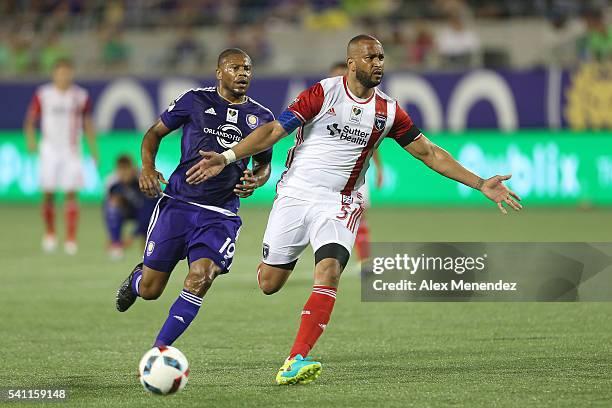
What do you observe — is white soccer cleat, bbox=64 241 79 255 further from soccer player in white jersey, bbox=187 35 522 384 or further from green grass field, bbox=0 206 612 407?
soccer player in white jersey, bbox=187 35 522 384

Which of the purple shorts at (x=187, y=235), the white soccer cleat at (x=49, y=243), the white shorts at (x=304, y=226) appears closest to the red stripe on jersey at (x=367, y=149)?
the white shorts at (x=304, y=226)

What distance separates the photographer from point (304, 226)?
7.41 metres

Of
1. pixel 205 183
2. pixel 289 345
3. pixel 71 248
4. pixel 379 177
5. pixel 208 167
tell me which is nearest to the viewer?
pixel 208 167

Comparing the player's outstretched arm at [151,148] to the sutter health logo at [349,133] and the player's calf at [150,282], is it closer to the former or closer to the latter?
the player's calf at [150,282]

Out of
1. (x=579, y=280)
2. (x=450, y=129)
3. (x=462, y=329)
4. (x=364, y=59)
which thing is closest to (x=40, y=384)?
(x=364, y=59)

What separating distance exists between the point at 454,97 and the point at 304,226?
45.1ft

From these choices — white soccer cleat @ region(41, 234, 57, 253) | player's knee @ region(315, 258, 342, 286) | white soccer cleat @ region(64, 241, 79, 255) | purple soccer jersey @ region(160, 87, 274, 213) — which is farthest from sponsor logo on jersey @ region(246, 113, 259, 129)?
white soccer cleat @ region(41, 234, 57, 253)

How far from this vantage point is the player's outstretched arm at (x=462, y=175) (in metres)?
7.37

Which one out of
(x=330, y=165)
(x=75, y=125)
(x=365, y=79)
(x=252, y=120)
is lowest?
(x=330, y=165)

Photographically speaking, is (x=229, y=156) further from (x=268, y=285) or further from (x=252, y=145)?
(x=268, y=285)

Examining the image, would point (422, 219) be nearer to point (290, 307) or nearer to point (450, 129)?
point (450, 129)

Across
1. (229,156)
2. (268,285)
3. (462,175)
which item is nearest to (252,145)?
(229,156)

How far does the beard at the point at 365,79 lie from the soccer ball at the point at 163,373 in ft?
6.88

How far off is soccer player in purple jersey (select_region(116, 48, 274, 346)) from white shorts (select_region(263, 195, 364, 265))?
255 millimetres
